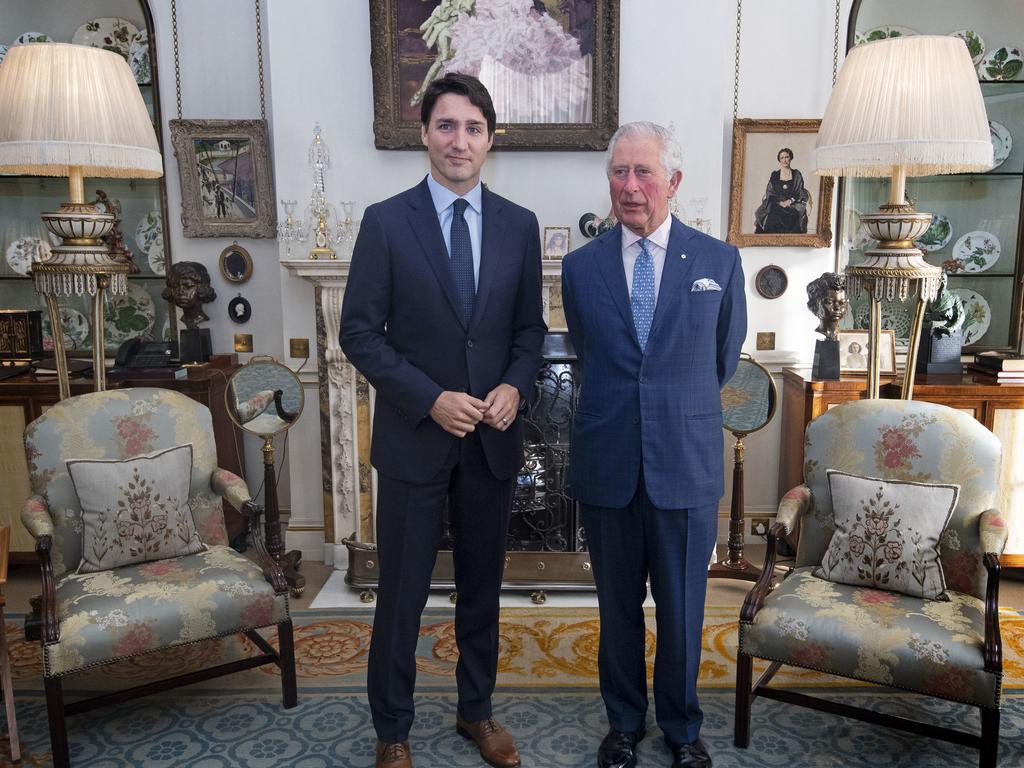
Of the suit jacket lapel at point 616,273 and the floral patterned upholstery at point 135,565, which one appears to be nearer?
the suit jacket lapel at point 616,273

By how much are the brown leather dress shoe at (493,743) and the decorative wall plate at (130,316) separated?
2735mm

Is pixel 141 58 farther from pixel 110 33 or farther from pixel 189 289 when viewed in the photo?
pixel 189 289

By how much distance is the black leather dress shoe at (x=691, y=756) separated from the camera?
7.05ft

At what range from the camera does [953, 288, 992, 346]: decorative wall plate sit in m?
3.96

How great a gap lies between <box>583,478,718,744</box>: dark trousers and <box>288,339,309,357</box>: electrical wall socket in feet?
6.45

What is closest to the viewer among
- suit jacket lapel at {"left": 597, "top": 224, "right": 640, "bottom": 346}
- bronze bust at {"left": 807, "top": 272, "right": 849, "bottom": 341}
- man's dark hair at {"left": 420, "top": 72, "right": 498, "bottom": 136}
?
man's dark hair at {"left": 420, "top": 72, "right": 498, "bottom": 136}

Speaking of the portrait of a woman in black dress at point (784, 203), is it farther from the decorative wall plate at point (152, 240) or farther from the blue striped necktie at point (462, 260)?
the decorative wall plate at point (152, 240)

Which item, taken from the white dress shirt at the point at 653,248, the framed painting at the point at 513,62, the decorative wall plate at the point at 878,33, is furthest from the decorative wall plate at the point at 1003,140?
the white dress shirt at the point at 653,248

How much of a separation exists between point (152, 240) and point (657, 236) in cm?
287

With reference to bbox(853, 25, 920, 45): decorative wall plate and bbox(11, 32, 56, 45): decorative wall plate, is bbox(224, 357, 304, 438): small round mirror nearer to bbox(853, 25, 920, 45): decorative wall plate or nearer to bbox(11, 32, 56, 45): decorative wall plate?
bbox(11, 32, 56, 45): decorative wall plate

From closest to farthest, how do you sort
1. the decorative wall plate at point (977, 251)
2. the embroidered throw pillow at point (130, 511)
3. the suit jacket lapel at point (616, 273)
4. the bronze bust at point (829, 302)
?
1. the suit jacket lapel at point (616, 273)
2. the embroidered throw pillow at point (130, 511)
3. the bronze bust at point (829, 302)
4. the decorative wall plate at point (977, 251)

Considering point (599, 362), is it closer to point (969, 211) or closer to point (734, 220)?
point (734, 220)

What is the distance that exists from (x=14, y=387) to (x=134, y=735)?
1.77 metres

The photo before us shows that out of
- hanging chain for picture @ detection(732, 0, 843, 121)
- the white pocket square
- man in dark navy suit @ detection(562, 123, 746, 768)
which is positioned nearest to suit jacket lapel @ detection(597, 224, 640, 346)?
man in dark navy suit @ detection(562, 123, 746, 768)
